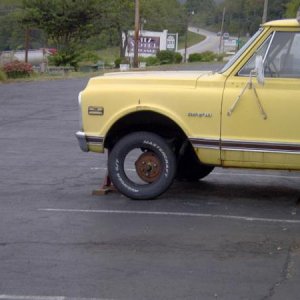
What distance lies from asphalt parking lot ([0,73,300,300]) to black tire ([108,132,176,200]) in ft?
0.47

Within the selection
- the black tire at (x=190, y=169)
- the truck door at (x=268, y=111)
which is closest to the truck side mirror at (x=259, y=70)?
the truck door at (x=268, y=111)

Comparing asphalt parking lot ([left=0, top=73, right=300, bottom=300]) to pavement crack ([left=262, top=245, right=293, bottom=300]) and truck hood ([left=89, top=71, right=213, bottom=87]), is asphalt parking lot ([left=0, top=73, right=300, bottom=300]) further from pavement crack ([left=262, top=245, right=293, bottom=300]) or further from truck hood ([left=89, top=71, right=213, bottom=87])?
truck hood ([left=89, top=71, right=213, bottom=87])

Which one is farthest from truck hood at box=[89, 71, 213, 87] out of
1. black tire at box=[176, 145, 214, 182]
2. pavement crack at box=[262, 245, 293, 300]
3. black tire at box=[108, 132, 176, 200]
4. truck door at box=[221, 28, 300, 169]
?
pavement crack at box=[262, 245, 293, 300]

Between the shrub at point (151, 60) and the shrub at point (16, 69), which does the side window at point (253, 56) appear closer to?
the shrub at point (16, 69)

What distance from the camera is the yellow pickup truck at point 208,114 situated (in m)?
7.98

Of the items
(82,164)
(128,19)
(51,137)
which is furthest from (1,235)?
(128,19)

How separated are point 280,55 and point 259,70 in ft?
1.57

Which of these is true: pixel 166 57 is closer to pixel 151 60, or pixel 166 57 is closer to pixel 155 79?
pixel 151 60

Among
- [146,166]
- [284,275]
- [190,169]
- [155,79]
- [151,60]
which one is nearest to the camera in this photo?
[284,275]

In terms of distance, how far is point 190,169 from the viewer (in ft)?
31.3

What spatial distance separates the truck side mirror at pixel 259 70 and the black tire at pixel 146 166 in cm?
129

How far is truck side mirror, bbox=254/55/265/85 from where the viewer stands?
773 centimetres

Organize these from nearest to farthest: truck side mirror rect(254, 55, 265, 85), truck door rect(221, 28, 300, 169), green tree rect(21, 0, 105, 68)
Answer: truck side mirror rect(254, 55, 265, 85), truck door rect(221, 28, 300, 169), green tree rect(21, 0, 105, 68)

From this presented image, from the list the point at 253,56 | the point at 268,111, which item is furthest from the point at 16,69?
the point at 268,111
